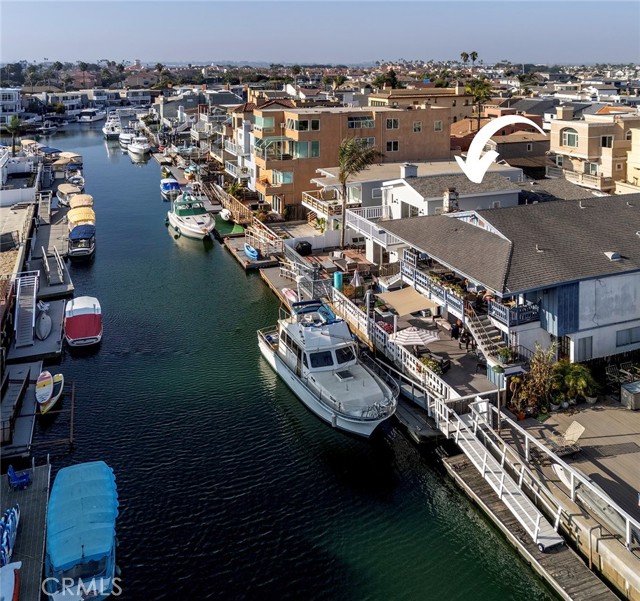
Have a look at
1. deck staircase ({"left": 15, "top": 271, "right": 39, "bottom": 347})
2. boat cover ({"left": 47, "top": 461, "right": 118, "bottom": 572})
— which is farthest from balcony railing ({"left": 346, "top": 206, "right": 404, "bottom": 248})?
boat cover ({"left": 47, "top": 461, "right": 118, "bottom": 572})

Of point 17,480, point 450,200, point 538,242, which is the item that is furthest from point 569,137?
point 17,480

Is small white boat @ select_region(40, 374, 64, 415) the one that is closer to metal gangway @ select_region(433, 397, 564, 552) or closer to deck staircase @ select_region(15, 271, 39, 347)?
deck staircase @ select_region(15, 271, 39, 347)

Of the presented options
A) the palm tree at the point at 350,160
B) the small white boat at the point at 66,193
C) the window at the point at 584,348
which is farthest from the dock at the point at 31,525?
the small white boat at the point at 66,193

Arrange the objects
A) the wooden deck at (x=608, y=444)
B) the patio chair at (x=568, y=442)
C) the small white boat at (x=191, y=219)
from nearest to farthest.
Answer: the wooden deck at (x=608, y=444), the patio chair at (x=568, y=442), the small white boat at (x=191, y=219)

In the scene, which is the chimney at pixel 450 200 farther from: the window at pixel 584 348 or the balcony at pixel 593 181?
the balcony at pixel 593 181

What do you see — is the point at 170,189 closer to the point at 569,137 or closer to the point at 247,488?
the point at 569,137
